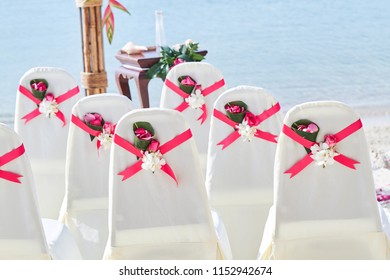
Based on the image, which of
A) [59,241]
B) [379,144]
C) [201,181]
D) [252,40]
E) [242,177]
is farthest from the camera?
[252,40]

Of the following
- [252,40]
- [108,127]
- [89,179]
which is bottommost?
[252,40]

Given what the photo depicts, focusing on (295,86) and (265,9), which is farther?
(265,9)

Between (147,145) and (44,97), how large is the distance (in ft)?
3.49

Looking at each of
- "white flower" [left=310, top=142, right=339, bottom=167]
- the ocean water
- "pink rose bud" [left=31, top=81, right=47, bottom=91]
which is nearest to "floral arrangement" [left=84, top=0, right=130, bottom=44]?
"pink rose bud" [left=31, top=81, right=47, bottom=91]

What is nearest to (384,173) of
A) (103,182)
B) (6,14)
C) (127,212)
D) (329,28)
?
(103,182)

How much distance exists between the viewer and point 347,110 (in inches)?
107

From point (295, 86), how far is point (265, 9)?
287 centimetres

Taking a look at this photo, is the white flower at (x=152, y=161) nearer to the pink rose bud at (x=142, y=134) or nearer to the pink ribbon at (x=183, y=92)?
the pink rose bud at (x=142, y=134)

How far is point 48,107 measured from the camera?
362cm

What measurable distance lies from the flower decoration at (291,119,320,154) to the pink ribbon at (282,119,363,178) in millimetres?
12

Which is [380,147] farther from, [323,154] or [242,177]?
[323,154]

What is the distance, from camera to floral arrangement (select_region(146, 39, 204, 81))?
16.8 feet

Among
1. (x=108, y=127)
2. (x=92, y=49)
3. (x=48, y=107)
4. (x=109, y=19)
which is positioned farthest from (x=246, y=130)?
(x=109, y=19)
